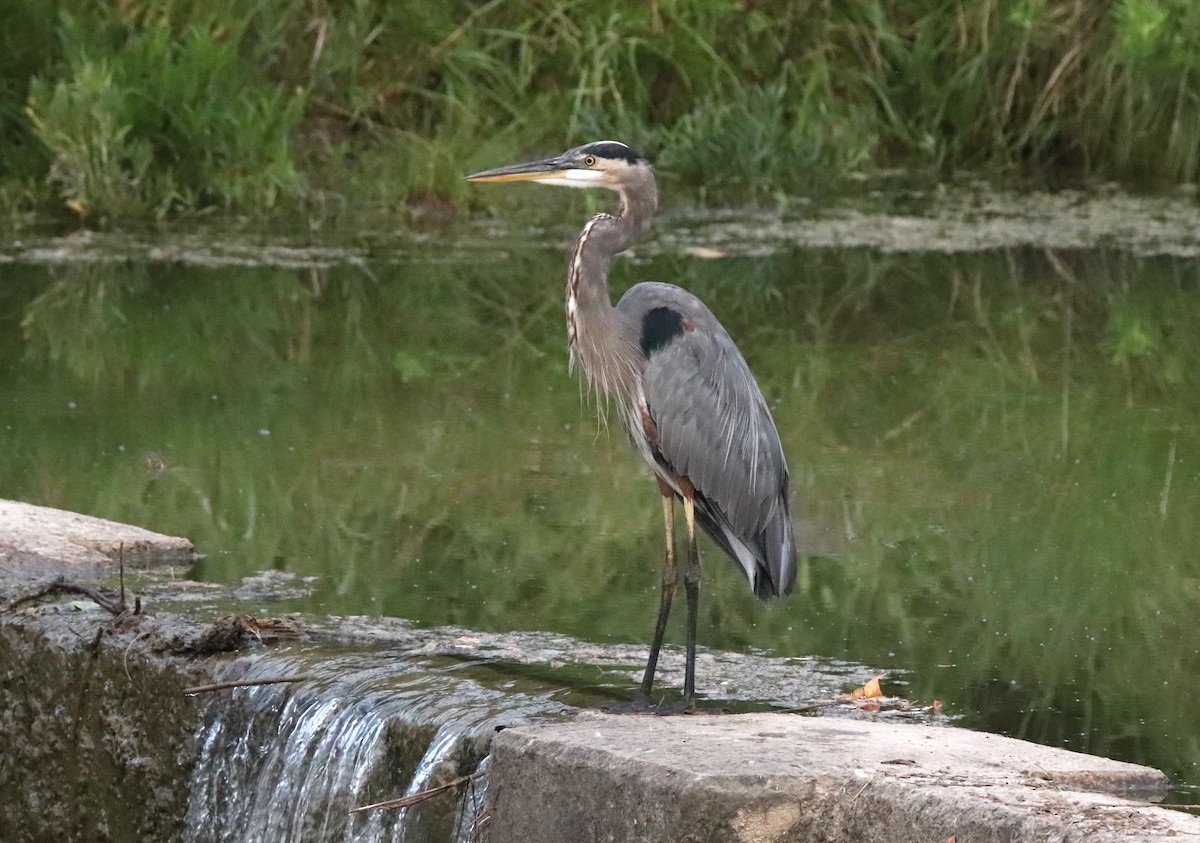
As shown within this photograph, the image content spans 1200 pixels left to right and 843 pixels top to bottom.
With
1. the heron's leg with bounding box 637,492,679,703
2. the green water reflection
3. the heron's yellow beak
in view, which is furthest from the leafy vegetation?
the heron's leg with bounding box 637,492,679,703

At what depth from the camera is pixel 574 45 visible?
12289 millimetres

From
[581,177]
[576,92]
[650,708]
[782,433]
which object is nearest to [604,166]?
[581,177]

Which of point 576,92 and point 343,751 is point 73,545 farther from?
point 576,92

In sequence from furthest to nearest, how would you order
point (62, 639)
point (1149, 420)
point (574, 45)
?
point (574, 45), point (1149, 420), point (62, 639)

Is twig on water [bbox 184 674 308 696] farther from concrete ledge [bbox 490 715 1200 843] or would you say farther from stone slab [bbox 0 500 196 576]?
stone slab [bbox 0 500 196 576]

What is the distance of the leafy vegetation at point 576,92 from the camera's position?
1116cm

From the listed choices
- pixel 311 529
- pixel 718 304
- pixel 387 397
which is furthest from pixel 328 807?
pixel 718 304

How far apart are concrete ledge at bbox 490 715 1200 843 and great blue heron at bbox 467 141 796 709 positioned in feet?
2.29

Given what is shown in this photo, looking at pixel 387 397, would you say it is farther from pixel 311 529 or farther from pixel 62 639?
pixel 62 639

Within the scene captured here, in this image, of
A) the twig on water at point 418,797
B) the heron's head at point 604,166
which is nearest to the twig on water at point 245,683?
the twig on water at point 418,797

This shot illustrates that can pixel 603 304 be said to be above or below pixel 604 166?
below

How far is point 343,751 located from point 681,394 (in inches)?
42.4

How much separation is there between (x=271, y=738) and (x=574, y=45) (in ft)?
28.0

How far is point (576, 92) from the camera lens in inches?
471
